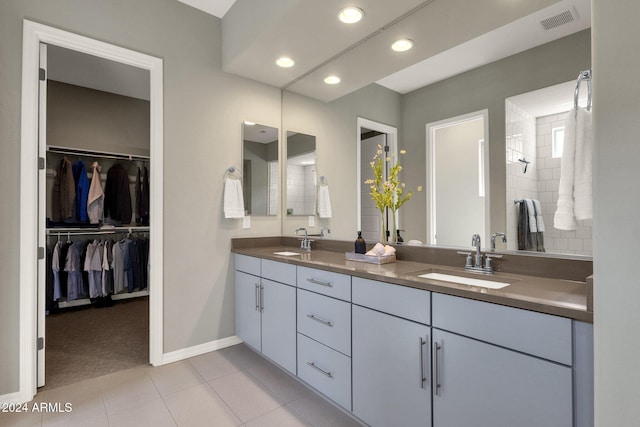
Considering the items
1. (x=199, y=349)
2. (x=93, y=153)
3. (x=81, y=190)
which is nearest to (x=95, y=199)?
(x=81, y=190)

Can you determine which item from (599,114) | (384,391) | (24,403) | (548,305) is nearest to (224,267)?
(24,403)

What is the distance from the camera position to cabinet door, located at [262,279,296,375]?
212 centimetres

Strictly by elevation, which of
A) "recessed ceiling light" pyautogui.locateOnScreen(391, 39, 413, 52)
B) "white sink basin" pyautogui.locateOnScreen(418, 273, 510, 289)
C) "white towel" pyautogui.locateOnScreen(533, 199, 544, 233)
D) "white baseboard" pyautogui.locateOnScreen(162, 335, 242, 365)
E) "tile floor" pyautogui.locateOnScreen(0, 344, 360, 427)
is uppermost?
"recessed ceiling light" pyautogui.locateOnScreen(391, 39, 413, 52)

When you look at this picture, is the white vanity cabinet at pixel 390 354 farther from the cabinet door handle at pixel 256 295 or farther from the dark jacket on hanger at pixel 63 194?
the dark jacket on hanger at pixel 63 194

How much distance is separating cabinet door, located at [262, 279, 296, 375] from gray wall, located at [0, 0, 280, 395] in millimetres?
604

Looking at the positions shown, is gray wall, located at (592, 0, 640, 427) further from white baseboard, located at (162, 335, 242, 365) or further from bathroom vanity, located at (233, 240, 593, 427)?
white baseboard, located at (162, 335, 242, 365)

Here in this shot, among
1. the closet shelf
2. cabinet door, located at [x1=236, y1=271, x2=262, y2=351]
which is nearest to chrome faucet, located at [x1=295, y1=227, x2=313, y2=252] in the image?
cabinet door, located at [x1=236, y1=271, x2=262, y2=351]

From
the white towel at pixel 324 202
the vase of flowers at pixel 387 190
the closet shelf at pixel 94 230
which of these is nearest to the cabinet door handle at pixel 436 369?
the vase of flowers at pixel 387 190

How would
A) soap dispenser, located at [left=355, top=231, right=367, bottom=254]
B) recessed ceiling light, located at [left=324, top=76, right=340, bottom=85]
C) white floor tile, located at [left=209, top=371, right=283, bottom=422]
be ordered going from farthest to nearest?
recessed ceiling light, located at [left=324, top=76, right=340, bottom=85] < soap dispenser, located at [left=355, top=231, right=367, bottom=254] < white floor tile, located at [left=209, top=371, right=283, bottom=422]

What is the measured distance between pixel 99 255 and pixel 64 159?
1.23 meters

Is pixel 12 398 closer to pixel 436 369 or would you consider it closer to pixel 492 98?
pixel 436 369

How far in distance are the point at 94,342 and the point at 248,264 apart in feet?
5.40

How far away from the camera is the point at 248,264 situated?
2652 millimetres

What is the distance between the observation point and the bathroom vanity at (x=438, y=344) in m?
0.99
